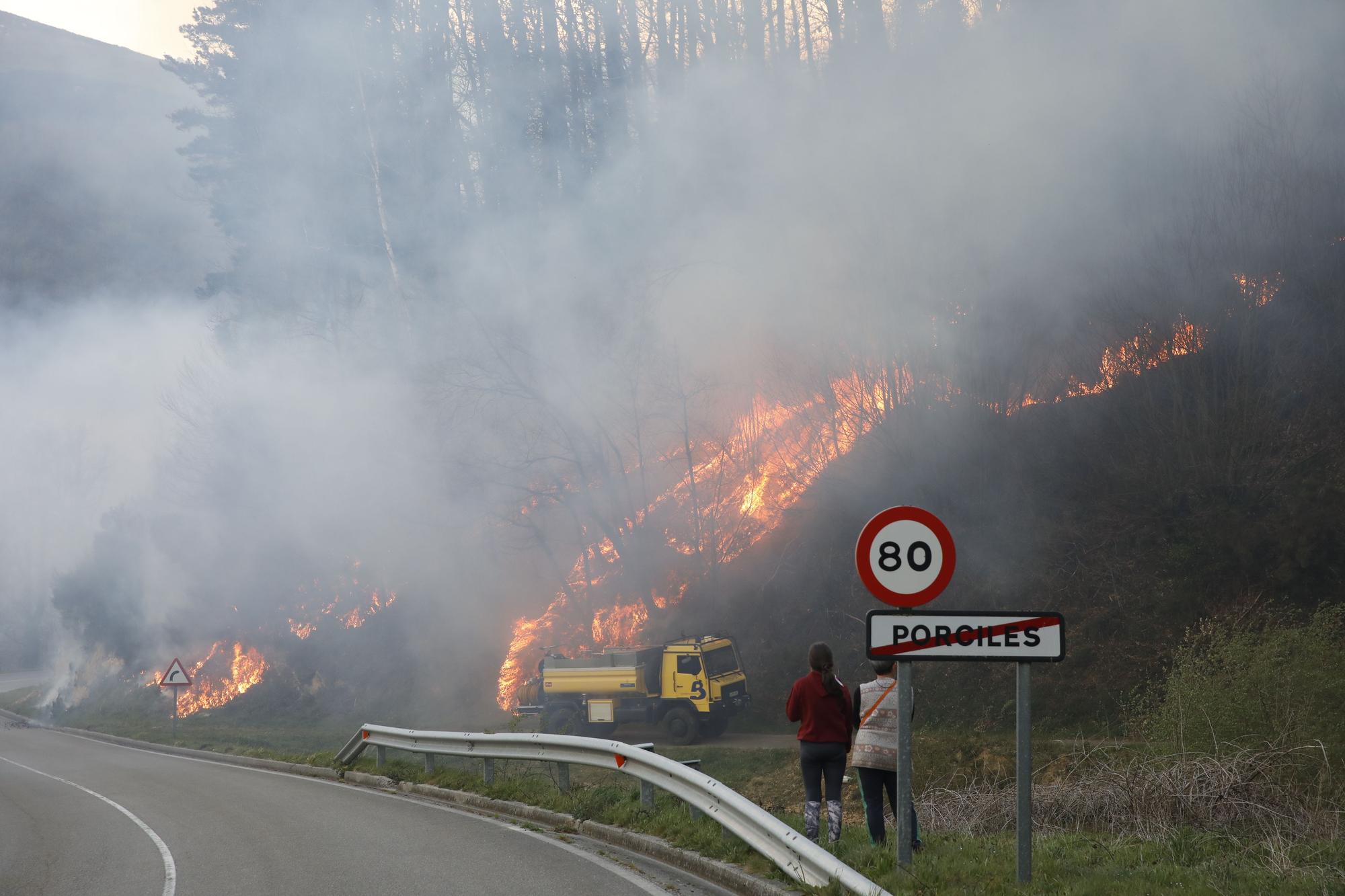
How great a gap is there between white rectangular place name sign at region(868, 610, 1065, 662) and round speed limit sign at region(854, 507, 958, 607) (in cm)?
10

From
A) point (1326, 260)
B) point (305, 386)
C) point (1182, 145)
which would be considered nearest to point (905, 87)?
point (1182, 145)

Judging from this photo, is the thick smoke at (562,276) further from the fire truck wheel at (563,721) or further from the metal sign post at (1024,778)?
the metal sign post at (1024,778)

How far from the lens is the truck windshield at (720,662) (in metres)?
18.4

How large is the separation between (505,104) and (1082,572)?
58.0ft

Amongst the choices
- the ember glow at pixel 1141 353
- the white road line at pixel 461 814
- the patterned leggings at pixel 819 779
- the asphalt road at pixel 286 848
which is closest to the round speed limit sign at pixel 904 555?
the patterned leggings at pixel 819 779

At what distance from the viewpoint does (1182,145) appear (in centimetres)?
1786

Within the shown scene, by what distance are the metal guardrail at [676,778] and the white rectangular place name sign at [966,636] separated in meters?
1.10

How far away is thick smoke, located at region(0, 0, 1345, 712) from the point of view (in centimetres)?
1825

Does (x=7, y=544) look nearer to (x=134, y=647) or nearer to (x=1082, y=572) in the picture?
(x=134, y=647)

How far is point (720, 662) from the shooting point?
739 inches

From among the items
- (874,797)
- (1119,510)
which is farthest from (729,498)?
(874,797)

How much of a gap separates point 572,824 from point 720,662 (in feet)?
35.0

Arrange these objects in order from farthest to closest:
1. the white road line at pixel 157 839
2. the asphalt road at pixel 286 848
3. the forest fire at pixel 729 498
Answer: the forest fire at pixel 729 498, the white road line at pixel 157 839, the asphalt road at pixel 286 848

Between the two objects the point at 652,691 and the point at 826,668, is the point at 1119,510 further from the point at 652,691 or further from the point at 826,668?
the point at 826,668
